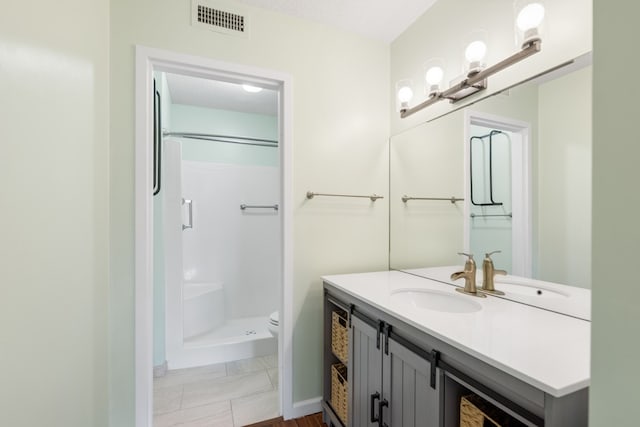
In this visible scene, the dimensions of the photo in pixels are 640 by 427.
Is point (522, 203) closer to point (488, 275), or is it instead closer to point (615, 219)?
point (488, 275)

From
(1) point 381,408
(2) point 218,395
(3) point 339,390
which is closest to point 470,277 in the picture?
(1) point 381,408

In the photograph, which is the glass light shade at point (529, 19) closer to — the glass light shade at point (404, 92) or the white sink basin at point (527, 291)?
the glass light shade at point (404, 92)

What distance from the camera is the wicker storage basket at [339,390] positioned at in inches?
58.1

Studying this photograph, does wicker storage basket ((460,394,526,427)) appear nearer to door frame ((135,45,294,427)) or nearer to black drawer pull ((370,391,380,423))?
black drawer pull ((370,391,380,423))

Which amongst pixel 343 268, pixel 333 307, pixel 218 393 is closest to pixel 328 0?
pixel 343 268

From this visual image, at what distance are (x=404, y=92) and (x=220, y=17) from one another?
3.76 ft

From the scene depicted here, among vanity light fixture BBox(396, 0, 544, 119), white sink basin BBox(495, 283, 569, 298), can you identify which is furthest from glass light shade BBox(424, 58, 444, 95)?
white sink basin BBox(495, 283, 569, 298)

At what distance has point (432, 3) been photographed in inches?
63.5

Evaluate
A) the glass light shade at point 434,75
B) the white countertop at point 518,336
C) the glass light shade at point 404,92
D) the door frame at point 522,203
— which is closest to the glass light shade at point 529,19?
the door frame at point 522,203

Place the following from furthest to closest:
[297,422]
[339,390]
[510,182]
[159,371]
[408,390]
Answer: [159,371] → [297,422] → [339,390] → [510,182] → [408,390]

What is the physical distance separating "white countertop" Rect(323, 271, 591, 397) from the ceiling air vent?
1.59 metres

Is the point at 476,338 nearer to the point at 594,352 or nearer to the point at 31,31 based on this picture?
the point at 594,352

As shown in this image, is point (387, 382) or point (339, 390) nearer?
point (387, 382)

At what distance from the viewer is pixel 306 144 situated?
1729mm
